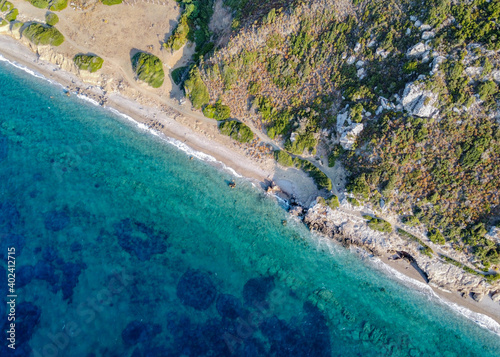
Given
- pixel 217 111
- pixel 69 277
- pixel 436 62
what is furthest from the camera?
pixel 217 111

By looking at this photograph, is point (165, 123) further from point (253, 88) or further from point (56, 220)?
point (56, 220)

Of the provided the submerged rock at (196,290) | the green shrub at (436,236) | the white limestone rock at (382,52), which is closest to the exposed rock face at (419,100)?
the white limestone rock at (382,52)

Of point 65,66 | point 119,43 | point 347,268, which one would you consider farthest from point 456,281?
point 65,66

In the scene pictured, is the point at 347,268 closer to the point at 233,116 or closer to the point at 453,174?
the point at 453,174

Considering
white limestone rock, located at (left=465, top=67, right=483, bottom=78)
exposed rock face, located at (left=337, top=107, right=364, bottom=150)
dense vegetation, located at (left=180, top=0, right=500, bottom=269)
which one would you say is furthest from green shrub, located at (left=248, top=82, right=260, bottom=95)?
white limestone rock, located at (left=465, top=67, right=483, bottom=78)

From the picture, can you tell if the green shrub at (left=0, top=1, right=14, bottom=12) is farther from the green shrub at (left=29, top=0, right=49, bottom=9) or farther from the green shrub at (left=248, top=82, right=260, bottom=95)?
the green shrub at (left=248, top=82, right=260, bottom=95)

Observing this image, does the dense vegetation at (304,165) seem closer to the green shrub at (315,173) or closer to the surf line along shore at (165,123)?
the green shrub at (315,173)

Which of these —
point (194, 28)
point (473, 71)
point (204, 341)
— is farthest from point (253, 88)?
point (204, 341)
